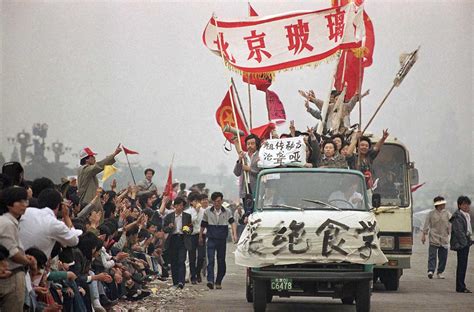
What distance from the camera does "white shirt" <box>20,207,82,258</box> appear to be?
9141 mm

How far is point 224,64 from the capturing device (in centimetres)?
1844

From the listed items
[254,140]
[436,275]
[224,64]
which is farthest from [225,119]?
[436,275]

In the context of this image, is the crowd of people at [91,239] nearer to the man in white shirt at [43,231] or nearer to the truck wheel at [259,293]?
the man in white shirt at [43,231]

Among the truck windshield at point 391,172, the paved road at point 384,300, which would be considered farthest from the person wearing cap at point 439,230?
the truck windshield at point 391,172

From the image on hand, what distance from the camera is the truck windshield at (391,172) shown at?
18000 millimetres

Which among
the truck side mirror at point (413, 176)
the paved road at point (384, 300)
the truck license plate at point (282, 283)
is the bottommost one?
the paved road at point (384, 300)

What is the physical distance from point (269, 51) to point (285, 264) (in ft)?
22.4

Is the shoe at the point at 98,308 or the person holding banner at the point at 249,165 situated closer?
the shoe at the point at 98,308

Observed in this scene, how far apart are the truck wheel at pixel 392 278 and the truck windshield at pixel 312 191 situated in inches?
160

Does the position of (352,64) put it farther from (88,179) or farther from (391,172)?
(88,179)

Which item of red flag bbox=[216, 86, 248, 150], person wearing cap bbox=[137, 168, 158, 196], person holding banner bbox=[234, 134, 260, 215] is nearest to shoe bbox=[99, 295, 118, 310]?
person holding banner bbox=[234, 134, 260, 215]

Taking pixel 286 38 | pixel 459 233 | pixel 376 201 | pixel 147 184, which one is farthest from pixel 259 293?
pixel 147 184

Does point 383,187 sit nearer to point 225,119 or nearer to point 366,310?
point 225,119

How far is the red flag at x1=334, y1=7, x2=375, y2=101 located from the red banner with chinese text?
111 cm
